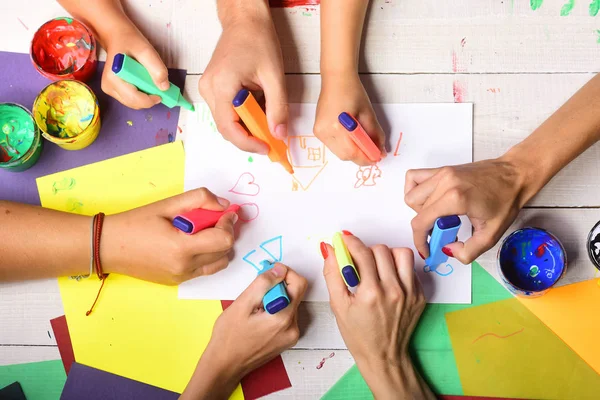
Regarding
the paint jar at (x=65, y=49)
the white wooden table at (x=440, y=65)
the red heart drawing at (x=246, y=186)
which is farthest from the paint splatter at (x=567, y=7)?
the paint jar at (x=65, y=49)

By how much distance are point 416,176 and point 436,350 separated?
0.23m

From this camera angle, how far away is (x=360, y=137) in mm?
670

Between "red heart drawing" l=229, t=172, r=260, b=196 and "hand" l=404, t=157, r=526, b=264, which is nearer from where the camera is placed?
"hand" l=404, t=157, r=526, b=264

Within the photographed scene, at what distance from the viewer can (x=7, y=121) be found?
2.49 ft

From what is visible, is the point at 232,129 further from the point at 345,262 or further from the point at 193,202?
the point at 345,262

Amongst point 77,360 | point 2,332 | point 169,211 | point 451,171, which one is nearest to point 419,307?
point 451,171

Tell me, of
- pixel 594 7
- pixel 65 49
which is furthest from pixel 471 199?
pixel 65 49

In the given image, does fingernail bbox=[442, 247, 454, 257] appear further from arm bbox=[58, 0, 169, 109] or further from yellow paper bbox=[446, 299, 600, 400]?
arm bbox=[58, 0, 169, 109]

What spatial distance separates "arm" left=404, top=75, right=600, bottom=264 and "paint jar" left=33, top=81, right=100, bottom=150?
445 mm

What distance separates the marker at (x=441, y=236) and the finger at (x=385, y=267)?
51 millimetres

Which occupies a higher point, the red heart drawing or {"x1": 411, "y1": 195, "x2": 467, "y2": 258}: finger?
the red heart drawing

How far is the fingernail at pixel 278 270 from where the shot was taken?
694 mm

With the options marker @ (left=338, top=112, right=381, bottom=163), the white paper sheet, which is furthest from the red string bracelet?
marker @ (left=338, top=112, right=381, bottom=163)

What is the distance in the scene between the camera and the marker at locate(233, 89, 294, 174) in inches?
25.6
